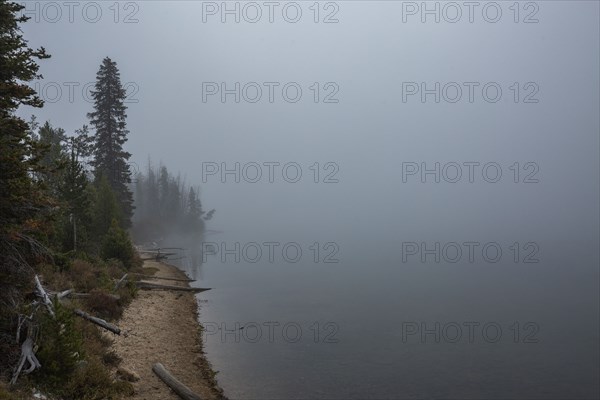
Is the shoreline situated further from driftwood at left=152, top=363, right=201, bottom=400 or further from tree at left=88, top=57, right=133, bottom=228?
tree at left=88, top=57, right=133, bottom=228

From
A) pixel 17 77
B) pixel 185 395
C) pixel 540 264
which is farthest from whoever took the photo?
pixel 540 264

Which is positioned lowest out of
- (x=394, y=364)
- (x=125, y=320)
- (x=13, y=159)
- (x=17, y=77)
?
(x=394, y=364)

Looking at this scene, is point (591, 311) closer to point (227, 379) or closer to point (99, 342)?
point (227, 379)

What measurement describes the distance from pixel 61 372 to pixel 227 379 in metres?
7.73

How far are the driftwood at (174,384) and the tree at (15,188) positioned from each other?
5.22 meters

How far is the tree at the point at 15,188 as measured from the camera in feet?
32.7

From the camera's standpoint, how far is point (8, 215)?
1038 cm

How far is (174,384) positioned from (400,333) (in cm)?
1503

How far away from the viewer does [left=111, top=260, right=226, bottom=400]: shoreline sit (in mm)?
13367

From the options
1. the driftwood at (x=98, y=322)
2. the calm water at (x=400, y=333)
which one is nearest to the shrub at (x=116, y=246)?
the calm water at (x=400, y=333)

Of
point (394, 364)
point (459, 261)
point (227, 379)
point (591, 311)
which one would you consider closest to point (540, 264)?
point (459, 261)

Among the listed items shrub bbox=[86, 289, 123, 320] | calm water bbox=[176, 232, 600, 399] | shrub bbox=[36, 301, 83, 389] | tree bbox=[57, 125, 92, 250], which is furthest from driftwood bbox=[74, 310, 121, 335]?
tree bbox=[57, 125, 92, 250]

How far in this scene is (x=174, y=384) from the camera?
43.5 feet

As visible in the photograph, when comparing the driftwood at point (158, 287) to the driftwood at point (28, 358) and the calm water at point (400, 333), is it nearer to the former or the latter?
the calm water at point (400, 333)
